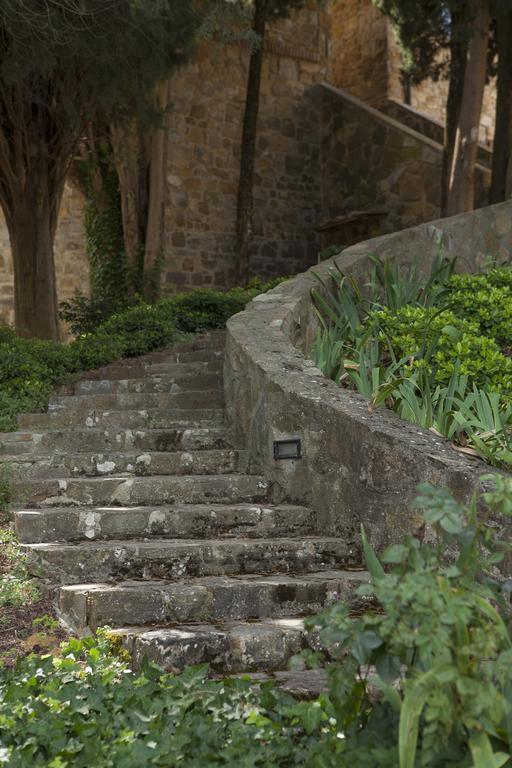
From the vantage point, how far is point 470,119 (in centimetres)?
976

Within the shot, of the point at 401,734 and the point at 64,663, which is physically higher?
the point at 401,734

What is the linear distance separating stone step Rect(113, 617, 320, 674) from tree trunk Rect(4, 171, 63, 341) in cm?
661

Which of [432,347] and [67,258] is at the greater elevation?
[432,347]

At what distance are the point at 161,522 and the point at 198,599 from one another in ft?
2.59

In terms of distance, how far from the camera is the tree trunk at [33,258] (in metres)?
8.84

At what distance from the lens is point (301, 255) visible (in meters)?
15.0

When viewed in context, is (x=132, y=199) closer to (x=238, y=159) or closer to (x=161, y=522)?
(x=238, y=159)

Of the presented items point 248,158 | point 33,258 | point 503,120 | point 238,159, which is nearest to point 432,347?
point 33,258

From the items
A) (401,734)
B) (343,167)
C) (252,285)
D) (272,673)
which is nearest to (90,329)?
(252,285)

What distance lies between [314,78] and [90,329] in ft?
25.1

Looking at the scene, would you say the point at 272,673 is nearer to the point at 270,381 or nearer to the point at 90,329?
the point at 270,381

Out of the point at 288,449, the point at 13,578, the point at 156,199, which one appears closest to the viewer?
the point at 13,578

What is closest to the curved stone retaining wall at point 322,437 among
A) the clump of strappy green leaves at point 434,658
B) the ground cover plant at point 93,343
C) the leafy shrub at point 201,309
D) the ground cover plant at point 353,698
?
the ground cover plant at point 353,698

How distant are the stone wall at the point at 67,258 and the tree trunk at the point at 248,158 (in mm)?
2952
